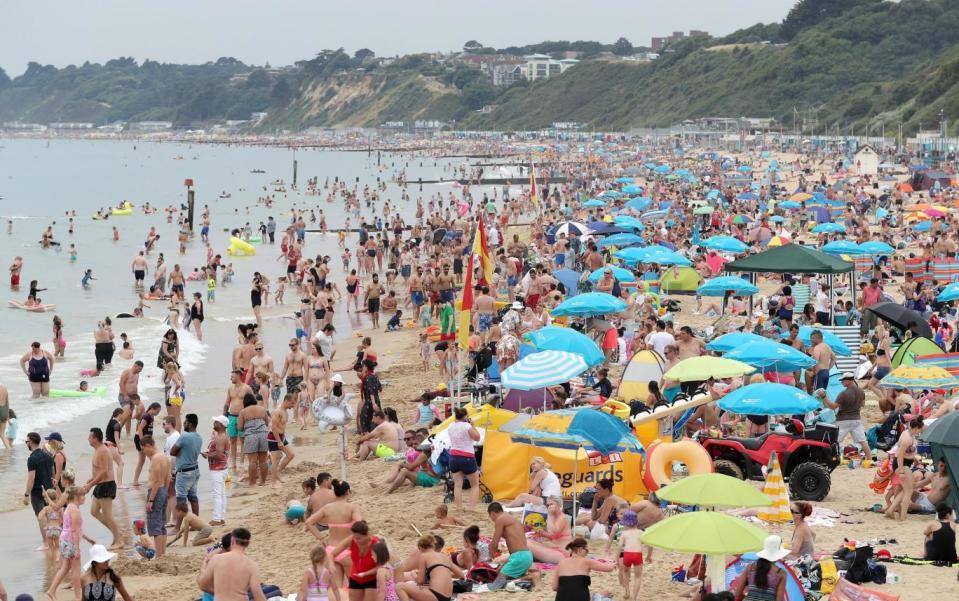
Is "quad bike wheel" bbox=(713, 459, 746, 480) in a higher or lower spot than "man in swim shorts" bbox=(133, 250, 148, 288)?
higher

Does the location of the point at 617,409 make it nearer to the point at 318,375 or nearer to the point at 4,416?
the point at 318,375

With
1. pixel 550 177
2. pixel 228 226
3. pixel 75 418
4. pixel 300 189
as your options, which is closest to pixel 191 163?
pixel 300 189

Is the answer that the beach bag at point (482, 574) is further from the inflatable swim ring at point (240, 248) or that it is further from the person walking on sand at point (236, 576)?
the inflatable swim ring at point (240, 248)

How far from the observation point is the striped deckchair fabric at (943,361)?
1271 cm

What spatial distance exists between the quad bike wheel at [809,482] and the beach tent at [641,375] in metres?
2.77

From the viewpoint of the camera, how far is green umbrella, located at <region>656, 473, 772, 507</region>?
7.68 meters

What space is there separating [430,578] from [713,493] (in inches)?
77.3

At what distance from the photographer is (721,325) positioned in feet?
57.3

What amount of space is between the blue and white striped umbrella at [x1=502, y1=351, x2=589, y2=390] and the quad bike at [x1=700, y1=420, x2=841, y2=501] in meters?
1.42

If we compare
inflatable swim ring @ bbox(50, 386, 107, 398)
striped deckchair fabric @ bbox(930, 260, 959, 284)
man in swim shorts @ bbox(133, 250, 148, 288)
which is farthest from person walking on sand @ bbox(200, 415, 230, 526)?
man in swim shorts @ bbox(133, 250, 148, 288)

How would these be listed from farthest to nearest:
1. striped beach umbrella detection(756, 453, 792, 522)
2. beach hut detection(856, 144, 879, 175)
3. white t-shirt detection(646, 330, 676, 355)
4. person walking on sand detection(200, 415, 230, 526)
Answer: beach hut detection(856, 144, 879, 175) < white t-shirt detection(646, 330, 676, 355) < person walking on sand detection(200, 415, 230, 526) < striped beach umbrella detection(756, 453, 792, 522)

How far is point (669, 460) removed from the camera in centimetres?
985

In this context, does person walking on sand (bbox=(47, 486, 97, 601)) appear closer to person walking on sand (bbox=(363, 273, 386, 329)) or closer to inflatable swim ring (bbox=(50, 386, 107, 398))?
inflatable swim ring (bbox=(50, 386, 107, 398))

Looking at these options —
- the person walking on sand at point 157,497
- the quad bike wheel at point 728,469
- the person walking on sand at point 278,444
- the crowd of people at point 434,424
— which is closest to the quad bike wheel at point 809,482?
the quad bike wheel at point 728,469
